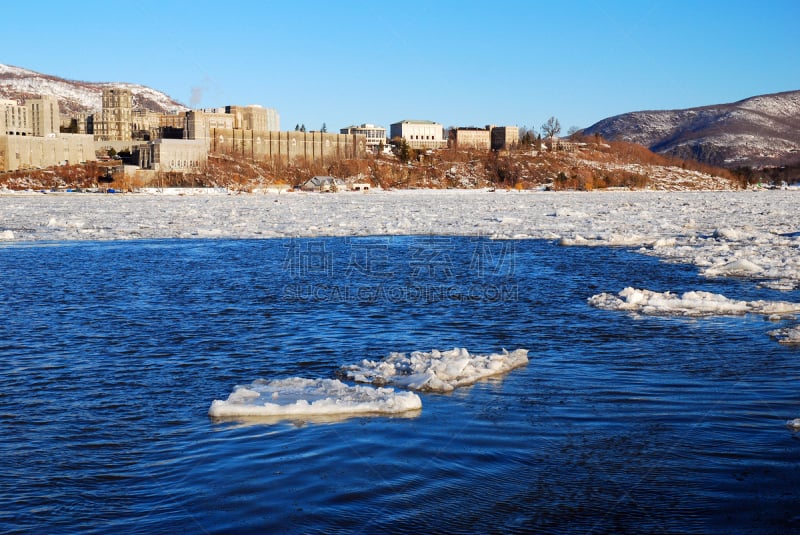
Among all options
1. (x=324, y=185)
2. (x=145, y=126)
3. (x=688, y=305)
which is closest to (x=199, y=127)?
(x=145, y=126)

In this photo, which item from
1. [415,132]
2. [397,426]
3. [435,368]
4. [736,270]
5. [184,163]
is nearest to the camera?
[397,426]

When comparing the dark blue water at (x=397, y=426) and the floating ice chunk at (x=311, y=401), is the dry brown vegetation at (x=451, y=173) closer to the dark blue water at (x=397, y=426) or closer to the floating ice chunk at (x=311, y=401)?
the dark blue water at (x=397, y=426)

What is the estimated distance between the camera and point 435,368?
930cm

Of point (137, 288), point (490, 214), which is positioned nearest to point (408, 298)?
point (137, 288)

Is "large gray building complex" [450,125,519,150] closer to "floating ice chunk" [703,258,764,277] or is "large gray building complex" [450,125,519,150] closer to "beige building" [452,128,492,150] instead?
"beige building" [452,128,492,150]

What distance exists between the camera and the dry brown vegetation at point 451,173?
104 m

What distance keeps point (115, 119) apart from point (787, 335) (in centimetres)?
15446

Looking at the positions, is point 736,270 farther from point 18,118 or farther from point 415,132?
point 415,132

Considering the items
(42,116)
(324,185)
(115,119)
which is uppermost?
(42,116)

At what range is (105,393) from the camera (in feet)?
28.6

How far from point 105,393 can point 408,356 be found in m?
3.57

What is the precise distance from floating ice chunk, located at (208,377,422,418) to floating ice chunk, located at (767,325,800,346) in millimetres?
5540

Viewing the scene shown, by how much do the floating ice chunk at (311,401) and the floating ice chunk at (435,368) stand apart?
50 cm

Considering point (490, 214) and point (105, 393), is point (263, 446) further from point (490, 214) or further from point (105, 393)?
point (490, 214)
